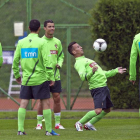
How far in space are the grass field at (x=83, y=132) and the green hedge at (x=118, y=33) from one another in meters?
1.09

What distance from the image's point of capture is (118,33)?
14.2 m

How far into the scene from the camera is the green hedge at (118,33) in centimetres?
1422

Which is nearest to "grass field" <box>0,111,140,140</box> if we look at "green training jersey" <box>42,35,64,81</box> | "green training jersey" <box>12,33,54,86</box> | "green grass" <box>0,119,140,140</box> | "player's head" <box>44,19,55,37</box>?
"green grass" <box>0,119,140,140</box>

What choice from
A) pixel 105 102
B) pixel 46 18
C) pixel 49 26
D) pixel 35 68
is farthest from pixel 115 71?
pixel 46 18

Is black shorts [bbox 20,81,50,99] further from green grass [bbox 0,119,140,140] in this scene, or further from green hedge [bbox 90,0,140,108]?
green hedge [bbox 90,0,140,108]

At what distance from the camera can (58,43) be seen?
34.9 feet

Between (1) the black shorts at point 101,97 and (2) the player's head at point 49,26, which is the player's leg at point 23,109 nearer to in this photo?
(1) the black shorts at point 101,97

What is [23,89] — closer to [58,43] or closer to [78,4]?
[58,43]

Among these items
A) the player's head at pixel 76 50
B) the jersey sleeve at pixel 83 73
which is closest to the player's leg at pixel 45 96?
the jersey sleeve at pixel 83 73

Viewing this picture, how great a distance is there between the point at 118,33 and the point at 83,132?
548 centimetres

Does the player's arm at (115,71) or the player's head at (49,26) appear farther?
the player's head at (49,26)

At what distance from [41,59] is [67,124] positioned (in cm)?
340

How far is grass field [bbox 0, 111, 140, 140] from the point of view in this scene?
833 cm

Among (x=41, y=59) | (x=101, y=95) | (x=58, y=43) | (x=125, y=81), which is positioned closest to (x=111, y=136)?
(x=101, y=95)
